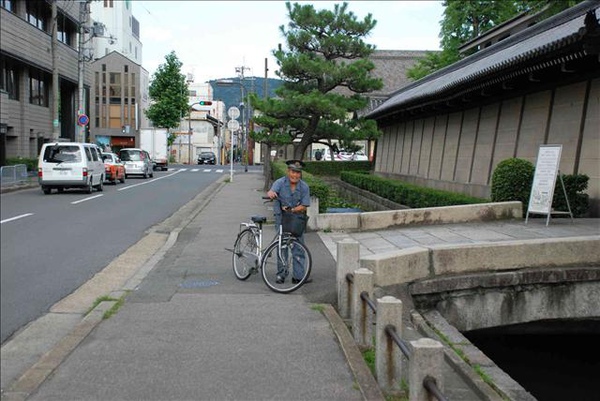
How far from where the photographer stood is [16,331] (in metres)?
5.30

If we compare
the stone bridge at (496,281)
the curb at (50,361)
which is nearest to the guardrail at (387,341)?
the stone bridge at (496,281)

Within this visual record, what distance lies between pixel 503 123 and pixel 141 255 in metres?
9.98

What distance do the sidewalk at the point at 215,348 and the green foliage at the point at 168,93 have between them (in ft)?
182

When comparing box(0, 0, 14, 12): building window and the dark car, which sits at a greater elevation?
box(0, 0, 14, 12): building window

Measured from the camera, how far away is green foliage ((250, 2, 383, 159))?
21.7 meters

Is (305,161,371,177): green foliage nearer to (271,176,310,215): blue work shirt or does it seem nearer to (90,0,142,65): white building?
(271,176,310,215): blue work shirt

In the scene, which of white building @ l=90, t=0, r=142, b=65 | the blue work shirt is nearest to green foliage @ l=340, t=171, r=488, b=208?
the blue work shirt

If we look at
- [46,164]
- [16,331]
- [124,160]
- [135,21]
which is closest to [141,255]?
[46,164]

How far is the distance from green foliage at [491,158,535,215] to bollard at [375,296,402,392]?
28.8 feet

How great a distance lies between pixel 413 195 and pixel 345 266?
35.1 ft

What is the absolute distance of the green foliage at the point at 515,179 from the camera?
1249 cm

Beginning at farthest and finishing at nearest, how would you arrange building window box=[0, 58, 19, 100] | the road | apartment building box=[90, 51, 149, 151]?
apartment building box=[90, 51, 149, 151], building window box=[0, 58, 19, 100], the road

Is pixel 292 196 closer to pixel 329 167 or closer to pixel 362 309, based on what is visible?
pixel 362 309

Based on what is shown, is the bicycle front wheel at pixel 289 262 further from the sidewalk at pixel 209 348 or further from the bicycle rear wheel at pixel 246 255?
the bicycle rear wheel at pixel 246 255
